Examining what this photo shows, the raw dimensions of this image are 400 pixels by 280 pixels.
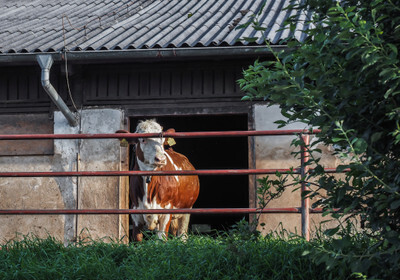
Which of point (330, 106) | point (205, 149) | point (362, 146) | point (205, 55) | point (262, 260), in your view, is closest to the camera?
point (362, 146)

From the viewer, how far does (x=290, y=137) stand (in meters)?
7.82

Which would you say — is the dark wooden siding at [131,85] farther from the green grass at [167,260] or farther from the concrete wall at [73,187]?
the green grass at [167,260]

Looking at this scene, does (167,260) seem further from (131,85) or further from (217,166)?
(217,166)

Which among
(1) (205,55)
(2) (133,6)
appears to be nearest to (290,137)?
(1) (205,55)

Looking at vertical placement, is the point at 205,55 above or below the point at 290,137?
above

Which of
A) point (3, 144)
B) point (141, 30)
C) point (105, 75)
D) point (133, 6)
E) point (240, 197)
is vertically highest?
point (133, 6)

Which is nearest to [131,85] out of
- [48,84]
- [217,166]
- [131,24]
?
[131,24]

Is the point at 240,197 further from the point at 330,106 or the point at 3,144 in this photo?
the point at 330,106

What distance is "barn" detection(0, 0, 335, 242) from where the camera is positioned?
25.5 ft

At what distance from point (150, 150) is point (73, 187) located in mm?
1465

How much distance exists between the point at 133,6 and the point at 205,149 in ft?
13.8

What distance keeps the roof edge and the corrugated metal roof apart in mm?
88

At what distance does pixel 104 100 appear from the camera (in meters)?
8.35

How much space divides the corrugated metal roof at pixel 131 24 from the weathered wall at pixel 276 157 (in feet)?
3.21
